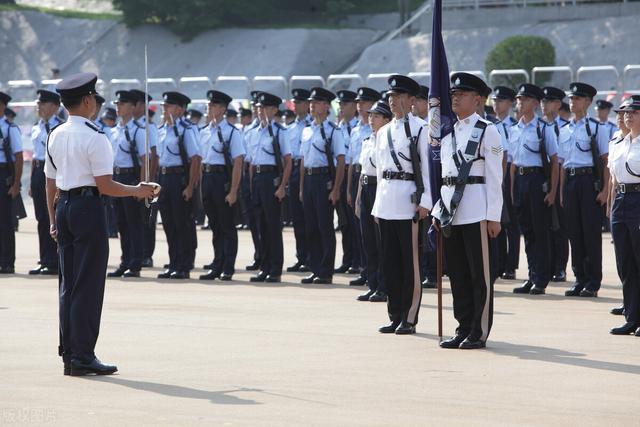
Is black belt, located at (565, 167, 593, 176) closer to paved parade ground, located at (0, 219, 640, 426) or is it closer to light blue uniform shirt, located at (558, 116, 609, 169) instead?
light blue uniform shirt, located at (558, 116, 609, 169)

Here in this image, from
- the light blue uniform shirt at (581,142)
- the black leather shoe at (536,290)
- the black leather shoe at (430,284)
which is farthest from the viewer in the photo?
the black leather shoe at (430,284)

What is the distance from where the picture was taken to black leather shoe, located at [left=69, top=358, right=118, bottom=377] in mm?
8914

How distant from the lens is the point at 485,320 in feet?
33.4

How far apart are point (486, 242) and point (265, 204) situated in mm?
6270

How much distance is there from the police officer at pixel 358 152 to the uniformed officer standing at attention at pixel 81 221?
21.5ft

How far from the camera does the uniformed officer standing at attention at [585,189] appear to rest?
13922 mm

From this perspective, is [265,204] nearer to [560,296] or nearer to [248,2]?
[560,296]

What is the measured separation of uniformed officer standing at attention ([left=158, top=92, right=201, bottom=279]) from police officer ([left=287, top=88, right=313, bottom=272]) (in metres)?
1.45

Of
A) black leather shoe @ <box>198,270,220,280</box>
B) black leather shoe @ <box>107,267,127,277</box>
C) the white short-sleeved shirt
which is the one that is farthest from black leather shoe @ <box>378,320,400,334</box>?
black leather shoe @ <box>107,267,127,277</box>

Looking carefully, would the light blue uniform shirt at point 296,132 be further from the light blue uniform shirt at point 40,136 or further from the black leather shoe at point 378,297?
the black leather shoe at point 378,297

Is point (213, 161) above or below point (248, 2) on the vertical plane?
below

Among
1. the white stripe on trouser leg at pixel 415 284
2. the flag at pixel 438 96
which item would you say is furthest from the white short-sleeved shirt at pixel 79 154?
the white stripe on trouser leg at pixel 415 284

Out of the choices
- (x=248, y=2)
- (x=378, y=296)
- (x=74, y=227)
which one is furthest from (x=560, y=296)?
(x=248, y=2)

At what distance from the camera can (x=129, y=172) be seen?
658 inches
